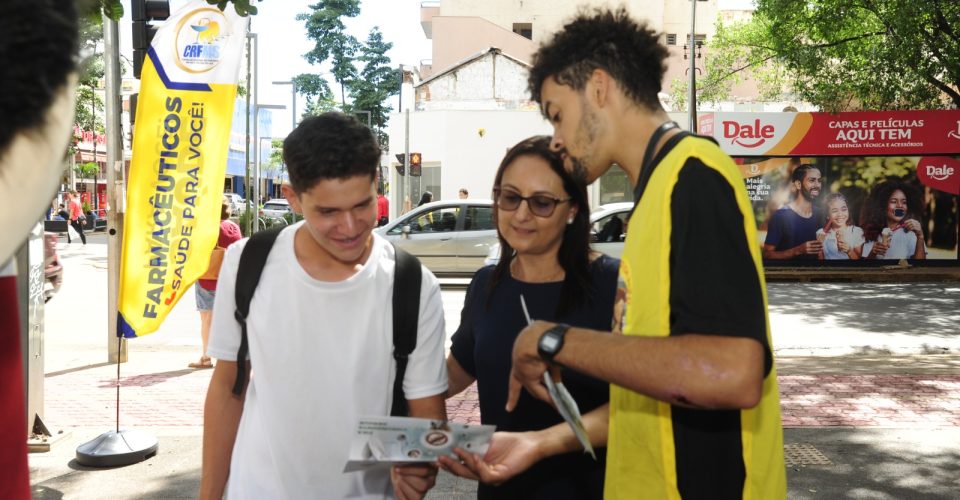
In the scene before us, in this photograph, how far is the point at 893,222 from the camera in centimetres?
1927

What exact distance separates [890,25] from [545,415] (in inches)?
762

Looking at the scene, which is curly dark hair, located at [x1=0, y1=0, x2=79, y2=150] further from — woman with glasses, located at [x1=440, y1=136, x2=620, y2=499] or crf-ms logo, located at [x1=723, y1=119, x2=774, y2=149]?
crf-ms logo, located at [x1=723, y1=119, x2=774, y2=149]

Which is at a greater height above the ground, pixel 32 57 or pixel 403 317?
pixel 32 57

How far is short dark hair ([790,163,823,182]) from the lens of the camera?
64.0 ft

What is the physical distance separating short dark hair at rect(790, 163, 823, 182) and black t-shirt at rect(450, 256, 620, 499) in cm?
1800

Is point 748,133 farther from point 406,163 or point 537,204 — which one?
point 537,204

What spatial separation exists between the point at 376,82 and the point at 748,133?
153 feet

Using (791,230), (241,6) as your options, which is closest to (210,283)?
(241,6)

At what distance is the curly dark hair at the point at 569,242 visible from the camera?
2740 millimetres

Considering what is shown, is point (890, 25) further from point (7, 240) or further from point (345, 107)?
point (345, 107)

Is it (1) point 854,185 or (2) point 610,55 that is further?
(1) point 854,185

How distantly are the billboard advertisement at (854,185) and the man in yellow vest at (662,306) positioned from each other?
58.6ft

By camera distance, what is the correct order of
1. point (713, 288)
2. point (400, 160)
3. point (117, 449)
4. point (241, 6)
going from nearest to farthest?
point (713, 288)
point (241, 6)
point (117, 449)
point (400, 160)

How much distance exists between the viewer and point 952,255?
1927 centimetres
